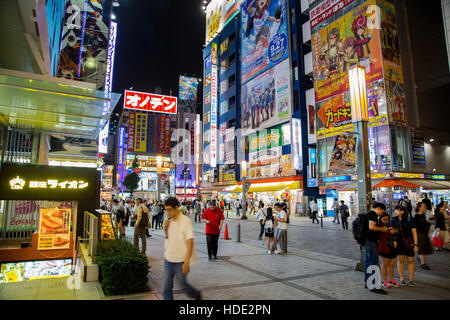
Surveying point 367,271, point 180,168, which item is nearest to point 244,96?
point 367,271

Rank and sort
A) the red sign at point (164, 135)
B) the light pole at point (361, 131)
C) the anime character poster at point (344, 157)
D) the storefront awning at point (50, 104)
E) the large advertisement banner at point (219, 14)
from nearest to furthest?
the storefront awning at point (50, 104)
the light pole at point (361, 131)
the anime character poster at point (344, 157)
the large advertisement banner at point (219, 14)
the red sign at point (164, 135)

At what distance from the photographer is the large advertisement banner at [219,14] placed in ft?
159

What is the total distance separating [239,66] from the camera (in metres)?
43.6

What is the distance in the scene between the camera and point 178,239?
416 centimetres

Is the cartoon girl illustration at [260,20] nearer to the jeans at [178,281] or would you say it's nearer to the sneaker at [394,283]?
the sneaker at [394,283]

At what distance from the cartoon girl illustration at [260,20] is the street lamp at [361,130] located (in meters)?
30.4

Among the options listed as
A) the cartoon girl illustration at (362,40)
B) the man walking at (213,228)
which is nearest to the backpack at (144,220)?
the man walking at (213,228)

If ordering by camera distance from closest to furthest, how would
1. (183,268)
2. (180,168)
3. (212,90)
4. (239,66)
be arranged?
(183,268) → (239,66) → (212,90) → (180,168)

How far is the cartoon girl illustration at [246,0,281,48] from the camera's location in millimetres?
36656

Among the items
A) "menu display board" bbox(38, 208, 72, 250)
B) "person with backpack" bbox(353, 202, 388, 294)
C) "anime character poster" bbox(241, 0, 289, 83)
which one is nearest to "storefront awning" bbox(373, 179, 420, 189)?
"person with backpack" bbox(353, 202, 388, 294)

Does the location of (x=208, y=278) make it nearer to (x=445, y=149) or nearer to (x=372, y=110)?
(x=372, y=110)

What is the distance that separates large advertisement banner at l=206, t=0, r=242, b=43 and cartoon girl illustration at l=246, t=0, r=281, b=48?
287 inches

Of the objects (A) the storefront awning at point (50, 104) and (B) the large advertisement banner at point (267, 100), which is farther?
(B) the large advertisement banner at point (267, 100)
